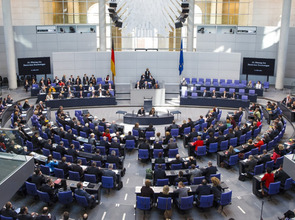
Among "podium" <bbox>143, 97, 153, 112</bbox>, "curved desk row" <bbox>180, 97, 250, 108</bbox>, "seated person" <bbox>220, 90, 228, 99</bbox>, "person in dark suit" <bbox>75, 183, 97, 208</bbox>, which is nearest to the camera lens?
"person in dark suit" <bbox>75, 183, 97, 208</bbox>

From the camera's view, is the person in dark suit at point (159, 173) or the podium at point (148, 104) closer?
the person in dark suit at point (159, 173)

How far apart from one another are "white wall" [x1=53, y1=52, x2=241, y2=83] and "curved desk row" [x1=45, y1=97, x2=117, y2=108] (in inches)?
185

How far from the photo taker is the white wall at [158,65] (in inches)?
1070

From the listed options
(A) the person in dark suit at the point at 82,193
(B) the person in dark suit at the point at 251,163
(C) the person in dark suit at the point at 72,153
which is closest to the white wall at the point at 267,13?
(B) the person in dark suit at the point at 251,163

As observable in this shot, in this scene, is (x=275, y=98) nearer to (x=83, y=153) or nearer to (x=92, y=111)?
(x=92, y=111)

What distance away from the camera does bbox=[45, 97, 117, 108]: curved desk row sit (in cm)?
2239

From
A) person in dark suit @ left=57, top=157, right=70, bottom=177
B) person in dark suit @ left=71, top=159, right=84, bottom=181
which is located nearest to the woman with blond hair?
person in dark suit @ left=71, top=159, right=84, bottom=181

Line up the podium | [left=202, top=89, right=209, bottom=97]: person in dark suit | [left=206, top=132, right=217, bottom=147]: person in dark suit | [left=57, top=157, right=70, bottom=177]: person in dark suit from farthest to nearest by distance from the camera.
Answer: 1. [left=202, top=89, right=209, bottom=97]: person in dark suit
2. the podium
3. [left=206, top=132, right=217, bottom=147]: person in dark suit
4. [left=57, top=157, right=70, bottom=177]: person in dark suit

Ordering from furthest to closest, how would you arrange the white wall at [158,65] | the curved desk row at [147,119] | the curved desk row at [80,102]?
the white wall at [158,65]
the curved desk row at [80,102]
the curved desk row at [147,119]

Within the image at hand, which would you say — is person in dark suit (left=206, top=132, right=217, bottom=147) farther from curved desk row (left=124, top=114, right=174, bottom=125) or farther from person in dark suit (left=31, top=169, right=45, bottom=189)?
person in dark suit (left=31, top=169, right=45, bottom=189)

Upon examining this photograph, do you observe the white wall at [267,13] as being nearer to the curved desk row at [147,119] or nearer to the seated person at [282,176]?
the curved desk row at [147,119]

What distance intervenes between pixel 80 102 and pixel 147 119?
5.71 m

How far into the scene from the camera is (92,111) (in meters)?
22.2

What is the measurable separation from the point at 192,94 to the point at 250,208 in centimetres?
1334
